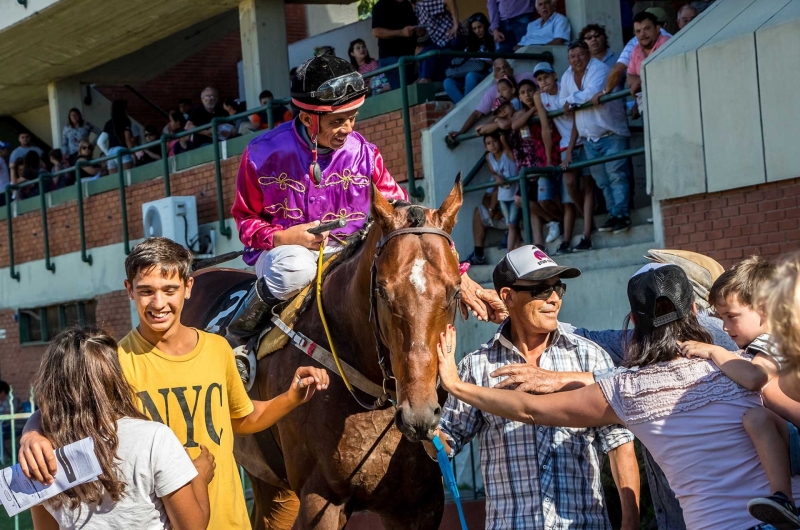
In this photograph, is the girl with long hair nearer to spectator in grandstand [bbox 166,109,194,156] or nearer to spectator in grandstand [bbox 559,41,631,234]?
spectator in grandstand [bbox 559,41,631,234]

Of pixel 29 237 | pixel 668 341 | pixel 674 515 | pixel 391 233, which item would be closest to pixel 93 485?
pixel 391 233

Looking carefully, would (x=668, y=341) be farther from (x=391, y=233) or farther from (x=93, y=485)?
(x=93, y=485)

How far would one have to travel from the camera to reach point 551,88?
10672 mm

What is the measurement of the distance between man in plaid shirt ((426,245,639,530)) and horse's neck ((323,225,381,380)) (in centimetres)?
53

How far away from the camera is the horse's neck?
4.55 meters

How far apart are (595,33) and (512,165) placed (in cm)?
156

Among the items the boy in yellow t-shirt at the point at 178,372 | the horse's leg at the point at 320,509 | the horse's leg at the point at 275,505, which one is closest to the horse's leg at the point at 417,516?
the horse's leg at the point at 320,509

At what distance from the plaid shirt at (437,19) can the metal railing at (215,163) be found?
101 cm

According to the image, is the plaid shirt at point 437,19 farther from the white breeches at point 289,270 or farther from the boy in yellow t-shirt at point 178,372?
the boy in yellow t-shirt at point 178,372

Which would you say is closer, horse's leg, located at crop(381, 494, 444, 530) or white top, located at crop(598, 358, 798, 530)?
white top, located at crop(598, 358, 798, 530)

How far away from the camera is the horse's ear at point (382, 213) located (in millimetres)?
4332

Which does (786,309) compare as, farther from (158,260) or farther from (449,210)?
(158,260)

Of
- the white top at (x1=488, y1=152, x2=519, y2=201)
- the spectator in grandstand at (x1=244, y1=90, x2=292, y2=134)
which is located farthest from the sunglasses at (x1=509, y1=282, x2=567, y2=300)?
the spectator in grandstand at (x1=244, y1=90, x2=292, y2=134)

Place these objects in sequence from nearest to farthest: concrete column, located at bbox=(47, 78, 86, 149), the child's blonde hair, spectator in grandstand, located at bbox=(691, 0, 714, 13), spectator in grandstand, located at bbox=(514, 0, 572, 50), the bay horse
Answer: the child's blonde hair
the bay horse
spectator in grandstand, located at bbox=(691, 0, 714, 13)
spectator in grandstand, located at bbox=(514, 0, 572, 50)
concrete column, located at bbox=(47, 78, 86, 149)
